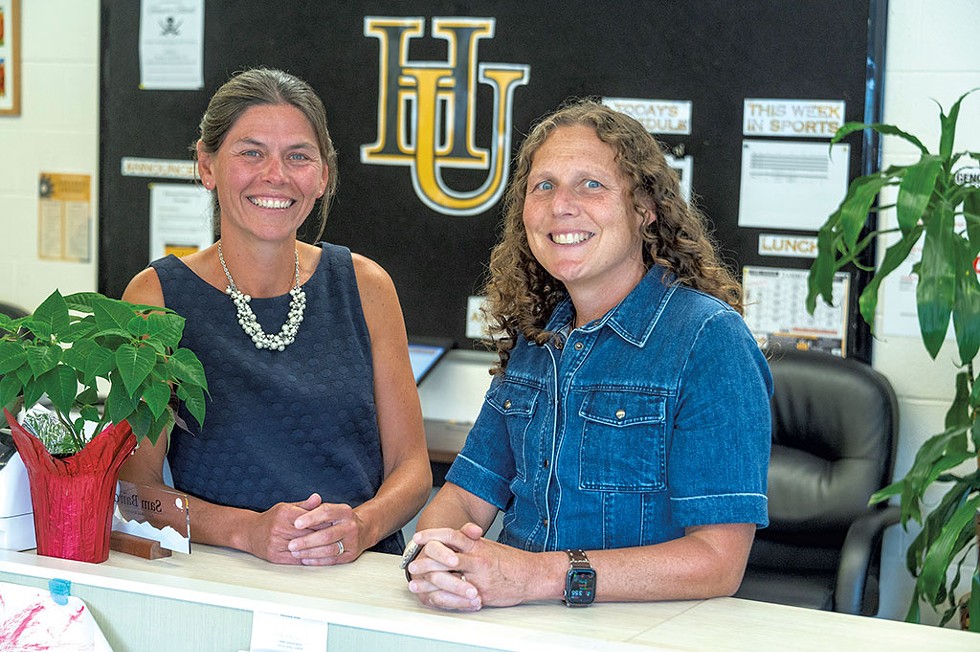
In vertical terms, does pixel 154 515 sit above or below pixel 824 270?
below

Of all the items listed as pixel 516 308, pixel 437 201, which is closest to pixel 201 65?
pixel 437 201

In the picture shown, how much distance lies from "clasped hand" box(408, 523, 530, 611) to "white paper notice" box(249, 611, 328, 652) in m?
0.14

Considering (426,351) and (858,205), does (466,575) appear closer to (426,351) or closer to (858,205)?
(858,205)

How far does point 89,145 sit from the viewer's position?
4.13 meters

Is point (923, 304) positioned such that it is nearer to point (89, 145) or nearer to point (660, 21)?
point (660, 21)

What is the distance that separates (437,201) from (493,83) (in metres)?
0.40

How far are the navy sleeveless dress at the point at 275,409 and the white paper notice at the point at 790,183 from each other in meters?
1.58

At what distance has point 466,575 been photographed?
1.52m

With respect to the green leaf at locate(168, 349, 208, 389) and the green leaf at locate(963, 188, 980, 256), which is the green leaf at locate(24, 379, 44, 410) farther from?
the green leaf at locate(963, 188, 980, 256)

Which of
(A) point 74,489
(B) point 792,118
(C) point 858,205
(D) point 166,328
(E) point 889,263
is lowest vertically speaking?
(A) point 74,489

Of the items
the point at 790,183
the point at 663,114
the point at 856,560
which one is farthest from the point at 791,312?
the point at 856,560

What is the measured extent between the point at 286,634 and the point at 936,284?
1.46 metres

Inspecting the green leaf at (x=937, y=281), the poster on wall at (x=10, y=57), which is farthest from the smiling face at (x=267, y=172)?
the poster on wall at (x=10, y=57)

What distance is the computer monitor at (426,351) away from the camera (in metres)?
3.61
